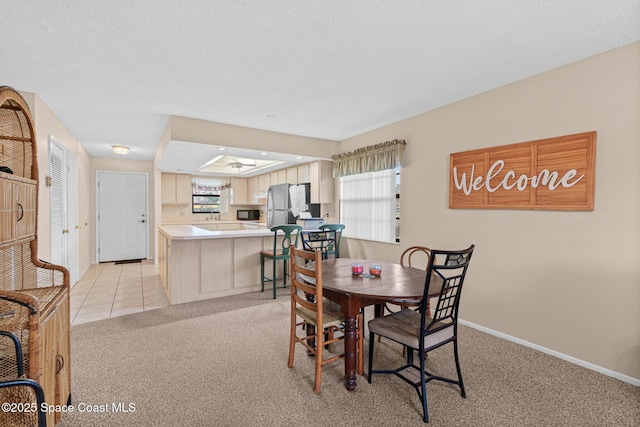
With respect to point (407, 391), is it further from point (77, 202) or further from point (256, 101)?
point (77, 202)

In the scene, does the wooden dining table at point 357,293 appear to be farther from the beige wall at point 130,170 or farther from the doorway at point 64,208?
the beige wall at point 130,170

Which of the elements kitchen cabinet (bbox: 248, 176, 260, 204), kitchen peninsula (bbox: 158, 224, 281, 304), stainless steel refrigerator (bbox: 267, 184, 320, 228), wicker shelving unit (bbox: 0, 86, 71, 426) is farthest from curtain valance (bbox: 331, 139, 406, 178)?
wicker shelving unit (bbox: 0, 86, 71, 426)

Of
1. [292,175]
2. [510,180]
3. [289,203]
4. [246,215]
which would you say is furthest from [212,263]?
[246,215]

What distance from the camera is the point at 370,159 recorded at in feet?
13.6

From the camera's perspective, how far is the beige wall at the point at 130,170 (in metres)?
6.15

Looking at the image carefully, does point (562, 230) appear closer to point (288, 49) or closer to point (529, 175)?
point (529, 175)

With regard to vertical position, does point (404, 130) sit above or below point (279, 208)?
above

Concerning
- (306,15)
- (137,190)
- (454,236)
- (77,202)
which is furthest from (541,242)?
(137,190)

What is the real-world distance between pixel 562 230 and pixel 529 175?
1.72ft

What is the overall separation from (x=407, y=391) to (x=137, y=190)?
22.2ft

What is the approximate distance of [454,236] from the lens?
3.18 meters

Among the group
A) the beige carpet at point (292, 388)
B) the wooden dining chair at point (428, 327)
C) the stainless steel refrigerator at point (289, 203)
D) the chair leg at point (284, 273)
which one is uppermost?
the stainless steel refrigerator at point (289, 203)

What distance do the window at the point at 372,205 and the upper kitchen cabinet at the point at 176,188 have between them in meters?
4.20

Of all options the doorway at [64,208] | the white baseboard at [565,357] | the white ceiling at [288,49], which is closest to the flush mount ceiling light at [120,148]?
the doorway at [64,208]
